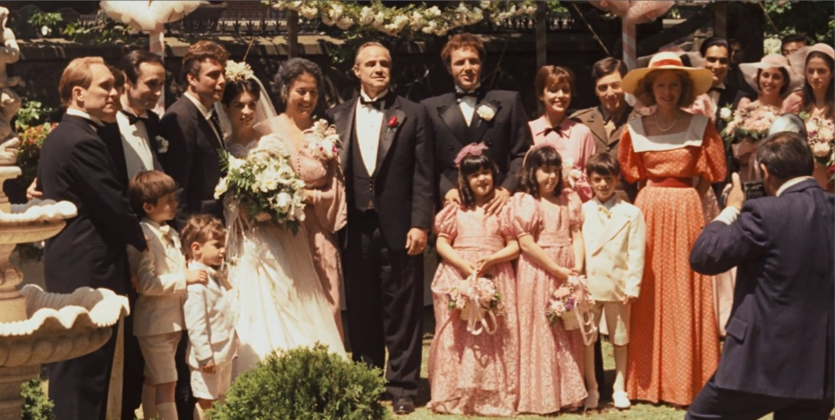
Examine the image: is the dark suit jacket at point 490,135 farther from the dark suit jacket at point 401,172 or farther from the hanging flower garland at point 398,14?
the hanging flower garland at point 398,14

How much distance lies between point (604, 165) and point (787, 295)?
249 cm

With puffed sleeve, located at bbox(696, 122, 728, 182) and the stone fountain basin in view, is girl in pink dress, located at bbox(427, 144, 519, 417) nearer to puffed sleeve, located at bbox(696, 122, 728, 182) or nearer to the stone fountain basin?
puffed sleeve, located at bbox(696, 122, 728, 182)

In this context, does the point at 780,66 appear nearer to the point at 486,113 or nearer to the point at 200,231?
the point at 486,113

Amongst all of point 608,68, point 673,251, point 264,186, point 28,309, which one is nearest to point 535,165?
point 673,251

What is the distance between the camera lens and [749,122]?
29.7ft

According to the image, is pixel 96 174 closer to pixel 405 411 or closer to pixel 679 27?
pixel 405 411

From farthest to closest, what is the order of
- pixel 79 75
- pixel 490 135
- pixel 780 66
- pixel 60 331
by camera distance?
pixel 780 66 → pixel 490 135 → pixel 79 75 → pixel 60 331

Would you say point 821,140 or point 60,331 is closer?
point 60,331

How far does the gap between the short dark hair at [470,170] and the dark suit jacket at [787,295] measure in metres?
2.26

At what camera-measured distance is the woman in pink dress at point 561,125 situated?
8.81 meters

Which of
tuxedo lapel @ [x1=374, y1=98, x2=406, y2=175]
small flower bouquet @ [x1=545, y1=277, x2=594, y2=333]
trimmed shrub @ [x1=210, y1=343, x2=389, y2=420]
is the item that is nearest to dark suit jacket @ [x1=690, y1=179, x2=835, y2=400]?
trimmed shrub @ [x1=210, y1=343, x2=389, y2=420]

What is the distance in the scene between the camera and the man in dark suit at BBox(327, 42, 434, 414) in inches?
333

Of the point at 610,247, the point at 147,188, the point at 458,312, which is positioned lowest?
the point at 458,312

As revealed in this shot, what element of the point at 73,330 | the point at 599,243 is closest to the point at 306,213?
the point at 599,243
